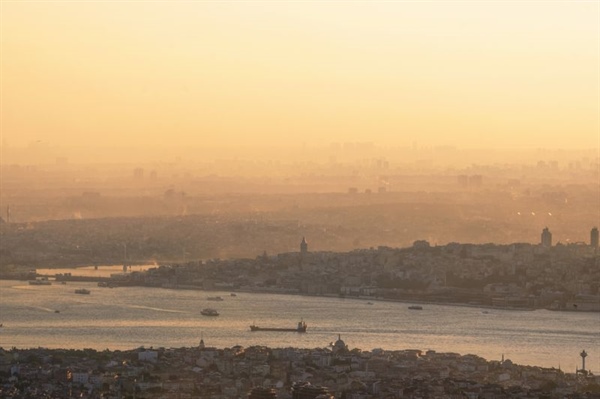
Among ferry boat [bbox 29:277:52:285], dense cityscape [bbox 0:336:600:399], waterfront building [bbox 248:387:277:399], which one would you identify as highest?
ferry boat [bbox 29:277:52:285]

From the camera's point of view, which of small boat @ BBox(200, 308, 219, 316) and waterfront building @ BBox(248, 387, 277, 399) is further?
small boat @ BBox(200, 308, 219, 316)

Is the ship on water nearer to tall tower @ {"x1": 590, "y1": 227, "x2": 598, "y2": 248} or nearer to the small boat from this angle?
the small boat

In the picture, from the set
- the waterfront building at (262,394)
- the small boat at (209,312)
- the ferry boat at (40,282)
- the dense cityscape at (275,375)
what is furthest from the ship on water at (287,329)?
the ferry boat at (40,282)

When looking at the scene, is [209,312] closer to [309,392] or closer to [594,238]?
[594,238]

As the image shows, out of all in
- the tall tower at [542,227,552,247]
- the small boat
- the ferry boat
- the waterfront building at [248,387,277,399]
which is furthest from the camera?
the tall tower at [542,227,552,247]

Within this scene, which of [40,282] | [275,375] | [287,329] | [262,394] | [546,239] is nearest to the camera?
[262,394]

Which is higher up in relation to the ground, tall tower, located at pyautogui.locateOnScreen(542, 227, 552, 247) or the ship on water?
tall tower, located at pyautogui.locateOnScreen(542, 227, 552, 247)

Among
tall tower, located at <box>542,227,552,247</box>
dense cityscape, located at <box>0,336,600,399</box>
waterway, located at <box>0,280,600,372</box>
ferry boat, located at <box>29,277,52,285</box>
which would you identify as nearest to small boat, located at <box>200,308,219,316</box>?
waterway, located at <box>0,280,600,372</box>

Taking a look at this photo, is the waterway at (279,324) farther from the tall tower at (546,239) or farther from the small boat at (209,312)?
the tall tower at (546,239)

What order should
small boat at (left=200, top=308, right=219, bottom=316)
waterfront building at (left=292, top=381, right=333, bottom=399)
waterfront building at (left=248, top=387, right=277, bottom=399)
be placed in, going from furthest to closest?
small boat at (left=200, top=308, right=219, bottom=316), waterfront building at (left=292, top=381, right=333, bottom=399), waterfront building at (left=248, top=387, right=277, bottom=399)

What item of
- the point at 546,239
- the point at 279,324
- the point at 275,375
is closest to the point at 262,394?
the point at 275,375
